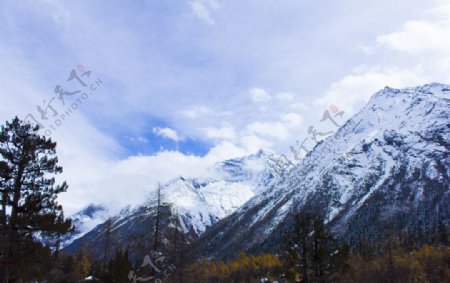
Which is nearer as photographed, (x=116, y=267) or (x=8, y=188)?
(x=8, y=188)

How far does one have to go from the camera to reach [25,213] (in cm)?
2192

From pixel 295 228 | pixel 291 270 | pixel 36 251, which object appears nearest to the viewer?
pixel 36 251

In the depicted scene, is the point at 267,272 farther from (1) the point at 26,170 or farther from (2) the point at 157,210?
(1) the point at 26,170

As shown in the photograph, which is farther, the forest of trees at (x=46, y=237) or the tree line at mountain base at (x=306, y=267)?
the tree line at mountain base at (x=306, y=267)

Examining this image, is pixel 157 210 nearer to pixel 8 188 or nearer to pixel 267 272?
pixel 8 188

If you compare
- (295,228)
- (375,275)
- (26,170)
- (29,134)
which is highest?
(29,134)

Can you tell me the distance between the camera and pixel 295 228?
115 ft

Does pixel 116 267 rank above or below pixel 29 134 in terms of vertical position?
below

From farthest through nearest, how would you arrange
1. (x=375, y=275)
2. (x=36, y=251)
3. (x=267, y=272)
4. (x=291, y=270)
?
(x=267, y=272) → (x=375, y=275) → (x=291, y=270) → (x=36, y=251)

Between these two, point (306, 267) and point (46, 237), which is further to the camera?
point (306, 267)

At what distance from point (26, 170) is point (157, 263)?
11172 millimetres

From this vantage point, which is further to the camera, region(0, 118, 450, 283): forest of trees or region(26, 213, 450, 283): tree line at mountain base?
region(26, 213, 450, 283): tree line at mountain base

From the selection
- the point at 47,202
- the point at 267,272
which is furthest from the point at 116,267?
the point at 267,272

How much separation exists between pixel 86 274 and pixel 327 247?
145ft
